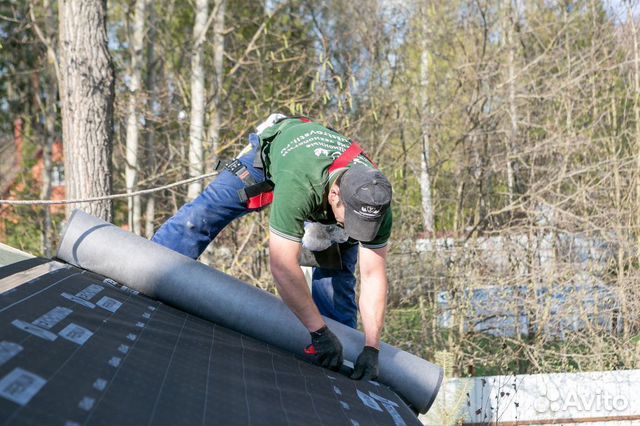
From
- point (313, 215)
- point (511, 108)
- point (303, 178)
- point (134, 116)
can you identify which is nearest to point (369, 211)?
point (303, 178)

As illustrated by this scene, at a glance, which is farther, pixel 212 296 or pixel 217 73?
pixel 217 73

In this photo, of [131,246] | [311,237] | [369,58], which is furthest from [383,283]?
[369,58]

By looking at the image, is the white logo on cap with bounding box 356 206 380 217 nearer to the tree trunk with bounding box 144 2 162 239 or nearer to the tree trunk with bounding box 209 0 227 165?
the tree trunk with bounding box 209 0 227 165

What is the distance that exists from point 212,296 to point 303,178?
74cm

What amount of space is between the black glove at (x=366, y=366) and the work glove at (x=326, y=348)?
0.09 meters

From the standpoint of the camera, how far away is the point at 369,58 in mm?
7707

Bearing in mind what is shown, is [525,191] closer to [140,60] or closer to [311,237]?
[311,237]

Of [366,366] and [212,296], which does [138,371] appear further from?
[366,366]

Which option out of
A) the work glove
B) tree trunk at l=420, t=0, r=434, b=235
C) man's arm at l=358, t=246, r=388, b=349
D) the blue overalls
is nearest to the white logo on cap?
man's arm at l=358, t=246, r=388, b=349

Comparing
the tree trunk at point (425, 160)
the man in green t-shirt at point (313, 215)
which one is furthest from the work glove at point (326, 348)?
the tree trunk at point (425, 160)

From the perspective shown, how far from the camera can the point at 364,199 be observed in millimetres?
2820

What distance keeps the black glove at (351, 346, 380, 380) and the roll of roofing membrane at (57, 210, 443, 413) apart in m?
0.10

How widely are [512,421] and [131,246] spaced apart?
9.48 feet

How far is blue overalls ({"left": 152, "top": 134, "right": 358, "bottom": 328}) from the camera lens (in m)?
3.69
